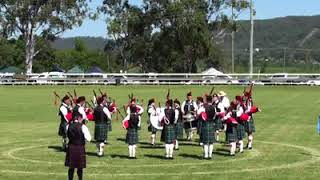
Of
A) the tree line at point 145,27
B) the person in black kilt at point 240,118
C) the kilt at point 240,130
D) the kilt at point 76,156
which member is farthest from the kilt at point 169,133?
the tree line at point 145,27

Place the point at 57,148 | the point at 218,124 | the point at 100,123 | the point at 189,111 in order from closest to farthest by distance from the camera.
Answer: the point at 100,123, the point at 57,148, the point at 218,124, the point at 189,111

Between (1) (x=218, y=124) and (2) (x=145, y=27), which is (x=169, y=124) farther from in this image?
(2) (x=145, y=27)

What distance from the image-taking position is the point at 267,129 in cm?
3122

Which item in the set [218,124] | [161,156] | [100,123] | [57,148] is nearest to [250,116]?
[218,124]

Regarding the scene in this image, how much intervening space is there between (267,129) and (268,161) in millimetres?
10223

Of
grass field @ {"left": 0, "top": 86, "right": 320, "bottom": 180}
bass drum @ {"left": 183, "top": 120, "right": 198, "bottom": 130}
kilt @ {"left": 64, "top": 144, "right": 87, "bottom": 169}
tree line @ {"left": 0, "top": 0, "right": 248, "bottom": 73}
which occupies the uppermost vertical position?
tree line @ {"left": 0, "top": 0, "right": 248, "bottom": 73}

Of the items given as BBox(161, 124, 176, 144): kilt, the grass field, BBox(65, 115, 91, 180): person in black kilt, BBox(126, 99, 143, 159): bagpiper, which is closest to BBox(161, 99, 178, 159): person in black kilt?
BBox(161, 124, 176, 144): kilt

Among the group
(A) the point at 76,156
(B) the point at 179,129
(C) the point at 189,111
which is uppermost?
(C) the point at 189,111

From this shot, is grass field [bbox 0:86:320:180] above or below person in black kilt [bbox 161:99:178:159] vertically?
below

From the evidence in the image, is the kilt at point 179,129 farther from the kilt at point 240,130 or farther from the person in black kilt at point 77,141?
the person in black kilt at point 77,141

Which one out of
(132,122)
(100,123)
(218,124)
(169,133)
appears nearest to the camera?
(132,122)

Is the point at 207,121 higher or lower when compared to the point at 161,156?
higher

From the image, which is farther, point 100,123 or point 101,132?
point 100,123

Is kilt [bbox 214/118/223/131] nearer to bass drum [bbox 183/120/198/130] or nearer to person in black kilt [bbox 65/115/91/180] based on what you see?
bass drum [bbox 183/120/198/130]
